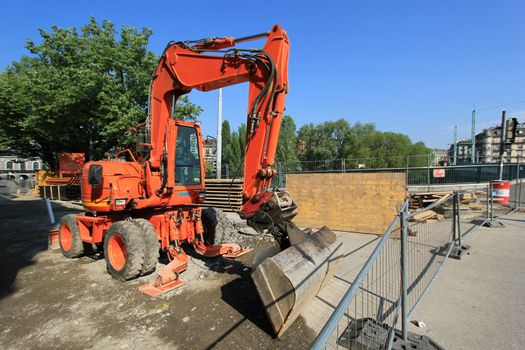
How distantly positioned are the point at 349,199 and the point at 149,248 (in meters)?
6.00

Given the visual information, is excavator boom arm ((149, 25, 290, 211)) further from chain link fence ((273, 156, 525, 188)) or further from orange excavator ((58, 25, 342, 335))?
chain link fence ((273, 156, 525, 188))

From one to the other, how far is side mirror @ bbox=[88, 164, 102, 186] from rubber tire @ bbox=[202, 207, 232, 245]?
2.48m

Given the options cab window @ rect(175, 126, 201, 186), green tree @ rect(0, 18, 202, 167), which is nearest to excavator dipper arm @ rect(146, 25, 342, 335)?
cab window @ rect(175, 126, 201, 186)

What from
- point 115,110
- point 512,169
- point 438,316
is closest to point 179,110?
point 115,110

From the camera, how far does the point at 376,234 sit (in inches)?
337

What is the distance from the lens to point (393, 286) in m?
4.72

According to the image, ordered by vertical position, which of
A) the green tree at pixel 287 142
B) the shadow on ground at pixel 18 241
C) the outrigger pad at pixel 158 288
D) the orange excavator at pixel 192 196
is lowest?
the shadow on ground at pixel 18 241

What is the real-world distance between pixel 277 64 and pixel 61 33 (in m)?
18.9

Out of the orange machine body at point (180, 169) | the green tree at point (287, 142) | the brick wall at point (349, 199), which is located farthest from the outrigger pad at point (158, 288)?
the green tree at point (287, 142)

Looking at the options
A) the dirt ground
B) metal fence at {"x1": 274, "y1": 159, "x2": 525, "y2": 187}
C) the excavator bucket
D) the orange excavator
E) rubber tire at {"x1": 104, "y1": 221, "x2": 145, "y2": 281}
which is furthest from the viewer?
metal fence at {"x1": 274, "y1": 159, "x2": 525, "y2": 187}

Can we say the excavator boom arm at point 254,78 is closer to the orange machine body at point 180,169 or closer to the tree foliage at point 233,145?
the orange machine body at point 180,169

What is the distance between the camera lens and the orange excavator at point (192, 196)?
383 cm

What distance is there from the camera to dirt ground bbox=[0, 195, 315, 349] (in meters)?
3.58

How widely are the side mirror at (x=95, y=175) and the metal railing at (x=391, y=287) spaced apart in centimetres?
493
